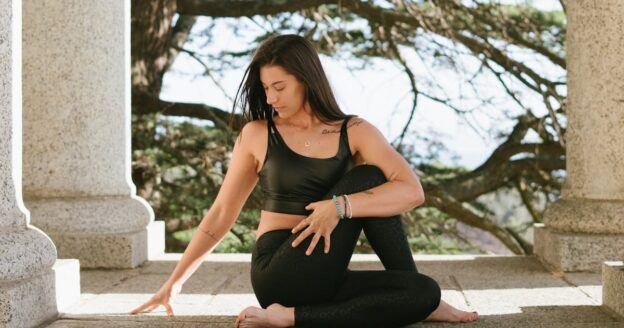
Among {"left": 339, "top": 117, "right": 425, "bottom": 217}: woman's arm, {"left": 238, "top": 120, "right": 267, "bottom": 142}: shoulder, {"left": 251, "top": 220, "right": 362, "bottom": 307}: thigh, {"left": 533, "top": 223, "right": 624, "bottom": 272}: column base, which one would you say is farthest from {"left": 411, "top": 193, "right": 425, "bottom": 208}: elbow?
{"left": 533, "top": 223, "right": 624, "bottom": 272}: column base

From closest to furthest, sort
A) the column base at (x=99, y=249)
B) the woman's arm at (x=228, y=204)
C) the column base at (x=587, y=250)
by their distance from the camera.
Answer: the woman's arm at (x=228, y=204) < the column base at (x=587, y=250) < the column base at (x=99, y=249)

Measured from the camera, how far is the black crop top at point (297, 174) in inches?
211

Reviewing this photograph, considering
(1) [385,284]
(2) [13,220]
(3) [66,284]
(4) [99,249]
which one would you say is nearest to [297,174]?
(1) [385,284]

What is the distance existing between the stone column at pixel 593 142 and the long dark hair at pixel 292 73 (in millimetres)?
3527

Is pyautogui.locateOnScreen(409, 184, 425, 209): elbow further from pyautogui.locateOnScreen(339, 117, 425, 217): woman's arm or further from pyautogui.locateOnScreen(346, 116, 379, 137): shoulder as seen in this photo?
pyautogui.locateOnScreen(346, 116, 379, 137): shoulder

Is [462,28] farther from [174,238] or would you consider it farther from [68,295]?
[68,295]

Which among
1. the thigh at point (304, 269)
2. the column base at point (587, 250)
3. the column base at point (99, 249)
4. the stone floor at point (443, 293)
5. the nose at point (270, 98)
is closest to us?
the thigh at point (304, 269)

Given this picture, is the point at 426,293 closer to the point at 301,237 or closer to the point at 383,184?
the point at 383,184

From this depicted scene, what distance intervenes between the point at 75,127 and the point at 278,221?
342 cm

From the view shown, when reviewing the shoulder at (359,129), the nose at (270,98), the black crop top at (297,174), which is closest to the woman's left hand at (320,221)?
the black crop top at (297,174)

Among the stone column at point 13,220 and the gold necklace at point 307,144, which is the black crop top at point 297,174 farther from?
the stone column at point 13,220

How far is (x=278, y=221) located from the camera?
5441mm

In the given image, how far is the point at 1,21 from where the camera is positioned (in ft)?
17.6

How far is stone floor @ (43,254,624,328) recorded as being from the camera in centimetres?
584
